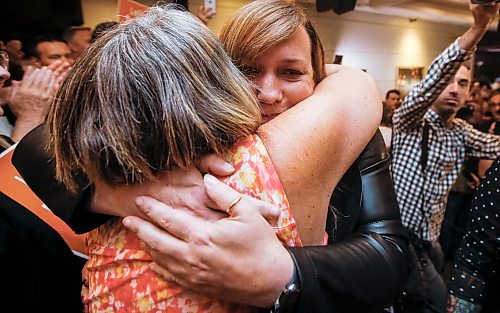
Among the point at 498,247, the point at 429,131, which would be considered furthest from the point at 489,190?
the point at 429,131

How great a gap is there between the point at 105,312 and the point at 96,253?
0.30ft

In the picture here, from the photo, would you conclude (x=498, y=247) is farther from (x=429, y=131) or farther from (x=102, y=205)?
(x=102, y=205)

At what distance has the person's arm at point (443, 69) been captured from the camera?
1.81 metres

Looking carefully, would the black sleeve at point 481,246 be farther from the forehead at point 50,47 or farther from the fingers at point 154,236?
the forehead at point 50,47

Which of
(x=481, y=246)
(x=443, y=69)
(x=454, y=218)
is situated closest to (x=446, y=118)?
(x=443, y=69)

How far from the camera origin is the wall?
7453mm

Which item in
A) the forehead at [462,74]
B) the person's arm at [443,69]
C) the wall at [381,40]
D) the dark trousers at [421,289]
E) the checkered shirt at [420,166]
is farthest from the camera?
the wall at [381,40]

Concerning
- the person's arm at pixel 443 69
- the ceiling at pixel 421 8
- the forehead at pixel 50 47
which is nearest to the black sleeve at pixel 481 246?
the person's arm at pixel 443 69

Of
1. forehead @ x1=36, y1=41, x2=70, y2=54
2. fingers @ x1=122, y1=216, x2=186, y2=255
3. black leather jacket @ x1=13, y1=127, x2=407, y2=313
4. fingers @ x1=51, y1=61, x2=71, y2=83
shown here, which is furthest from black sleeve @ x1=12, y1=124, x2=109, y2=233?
forehead @ x1=36, y1=41, x2=70, y2=54

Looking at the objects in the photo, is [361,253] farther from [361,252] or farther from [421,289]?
[421,289]

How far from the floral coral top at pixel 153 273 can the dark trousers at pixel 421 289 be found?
1847 mm

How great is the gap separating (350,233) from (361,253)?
0.12 metres

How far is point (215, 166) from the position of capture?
644 millimetres

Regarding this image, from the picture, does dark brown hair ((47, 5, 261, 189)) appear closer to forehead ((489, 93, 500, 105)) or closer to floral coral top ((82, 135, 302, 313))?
floral coral top ((82, 135, 302, 313))
